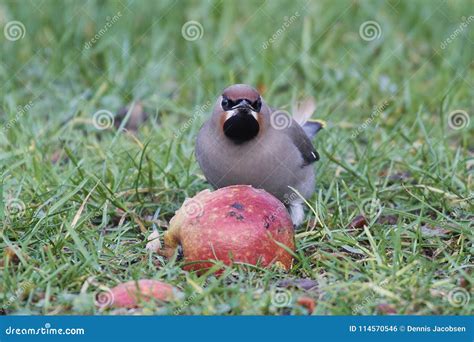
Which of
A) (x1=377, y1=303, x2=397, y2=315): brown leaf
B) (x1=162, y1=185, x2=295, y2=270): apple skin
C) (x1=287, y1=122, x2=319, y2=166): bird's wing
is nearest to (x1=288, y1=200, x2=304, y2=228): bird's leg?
(x1=287, y1=122, x2=319, y2=166): bird's wing

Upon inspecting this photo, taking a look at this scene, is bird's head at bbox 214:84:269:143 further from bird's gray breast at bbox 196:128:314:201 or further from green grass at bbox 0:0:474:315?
green grass at bbox 0:0:474:315

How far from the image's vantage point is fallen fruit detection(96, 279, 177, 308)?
445 cm

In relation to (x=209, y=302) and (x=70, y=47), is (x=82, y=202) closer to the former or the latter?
(x=209, y=302)

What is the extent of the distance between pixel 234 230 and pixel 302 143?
149 centimetres

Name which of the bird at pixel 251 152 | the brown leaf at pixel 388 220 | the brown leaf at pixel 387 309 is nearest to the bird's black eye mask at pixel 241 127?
the bird at pixel 251 152

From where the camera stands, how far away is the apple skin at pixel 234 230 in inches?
188

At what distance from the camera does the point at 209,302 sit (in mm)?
4414

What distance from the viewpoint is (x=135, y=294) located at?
4438 mm

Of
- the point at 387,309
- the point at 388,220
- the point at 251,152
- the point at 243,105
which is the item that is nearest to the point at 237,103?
the point at 243,105

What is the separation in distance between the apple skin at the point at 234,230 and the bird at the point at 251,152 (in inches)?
26.7

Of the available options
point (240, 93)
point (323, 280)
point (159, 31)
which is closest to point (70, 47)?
point (159, 31)

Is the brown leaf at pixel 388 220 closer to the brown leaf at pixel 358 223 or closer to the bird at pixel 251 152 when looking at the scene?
the brown leaf at pixel 358 223

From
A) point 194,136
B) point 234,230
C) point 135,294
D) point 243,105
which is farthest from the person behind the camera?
point 194,136

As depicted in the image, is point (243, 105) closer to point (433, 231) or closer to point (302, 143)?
point (302, 143)
